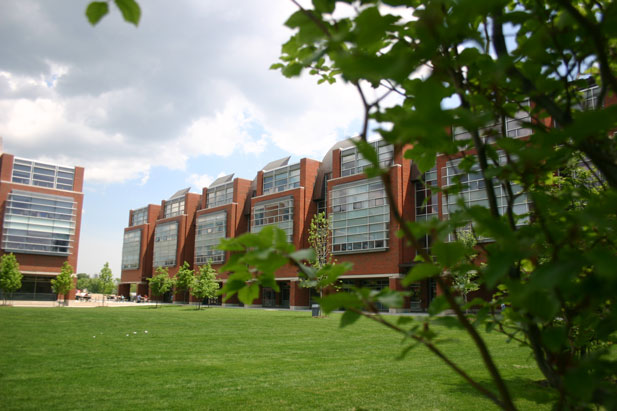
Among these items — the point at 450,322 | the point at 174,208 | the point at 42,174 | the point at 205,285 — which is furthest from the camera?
the point at 174,208

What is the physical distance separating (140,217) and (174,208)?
11.3 metres

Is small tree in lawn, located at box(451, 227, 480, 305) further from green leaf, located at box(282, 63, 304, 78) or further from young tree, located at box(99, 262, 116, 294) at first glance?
young tree, located at box(99, 262, 116, 294)

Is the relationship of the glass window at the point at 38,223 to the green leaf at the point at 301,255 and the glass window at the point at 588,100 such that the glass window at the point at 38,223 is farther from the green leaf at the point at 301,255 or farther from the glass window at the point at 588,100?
the green leaf at the point at 301,255

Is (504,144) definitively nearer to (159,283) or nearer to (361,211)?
(361,211)

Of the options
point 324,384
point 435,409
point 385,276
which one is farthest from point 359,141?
point 385,276

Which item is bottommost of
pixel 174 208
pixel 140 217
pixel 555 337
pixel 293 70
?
pixel 555 337

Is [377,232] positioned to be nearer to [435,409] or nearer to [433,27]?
[435,409]

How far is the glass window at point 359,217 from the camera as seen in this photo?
38344 millimetres

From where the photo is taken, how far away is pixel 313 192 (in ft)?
157

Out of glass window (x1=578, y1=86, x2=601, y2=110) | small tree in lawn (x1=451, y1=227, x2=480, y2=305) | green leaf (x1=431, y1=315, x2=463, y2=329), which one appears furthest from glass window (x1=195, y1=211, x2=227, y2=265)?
green leaf (x1=431, y1=315, x2=463, y2=329)

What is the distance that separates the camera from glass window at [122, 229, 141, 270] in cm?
7250

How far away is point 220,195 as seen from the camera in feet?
192

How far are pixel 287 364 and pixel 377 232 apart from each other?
96.8 feet

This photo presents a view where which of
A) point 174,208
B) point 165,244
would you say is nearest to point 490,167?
point 165,244
